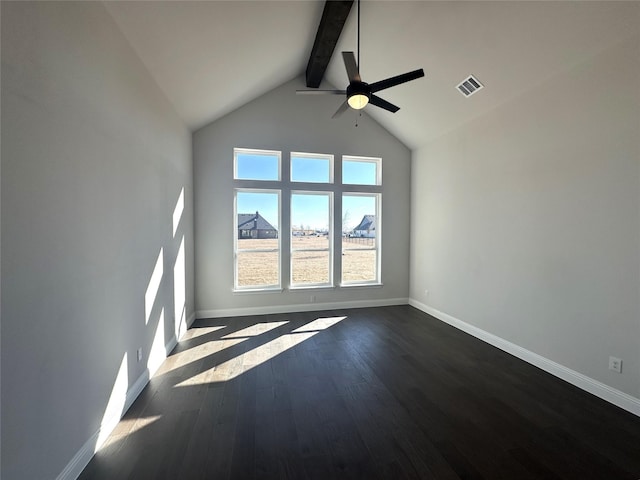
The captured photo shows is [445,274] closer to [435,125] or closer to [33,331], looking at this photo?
[435,125]

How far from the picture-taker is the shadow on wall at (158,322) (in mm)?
2025

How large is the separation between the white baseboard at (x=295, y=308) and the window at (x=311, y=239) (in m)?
0.40

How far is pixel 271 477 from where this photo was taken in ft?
Answer: 5.18

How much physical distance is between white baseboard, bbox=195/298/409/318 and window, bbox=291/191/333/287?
0.40 m

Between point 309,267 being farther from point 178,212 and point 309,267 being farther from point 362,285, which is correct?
point 178,212

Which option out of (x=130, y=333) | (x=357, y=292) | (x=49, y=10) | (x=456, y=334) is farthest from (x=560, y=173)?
(x=130, y=333)

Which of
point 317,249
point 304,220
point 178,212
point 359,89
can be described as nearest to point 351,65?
point 359,89

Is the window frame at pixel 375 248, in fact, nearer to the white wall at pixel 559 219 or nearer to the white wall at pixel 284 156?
the white wall at pixel 284 156

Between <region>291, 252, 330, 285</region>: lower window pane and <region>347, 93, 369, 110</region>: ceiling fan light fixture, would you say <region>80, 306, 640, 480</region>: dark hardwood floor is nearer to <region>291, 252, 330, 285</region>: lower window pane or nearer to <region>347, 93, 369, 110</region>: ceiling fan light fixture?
<region>291, 252, 330, 285</region>: lower window pane

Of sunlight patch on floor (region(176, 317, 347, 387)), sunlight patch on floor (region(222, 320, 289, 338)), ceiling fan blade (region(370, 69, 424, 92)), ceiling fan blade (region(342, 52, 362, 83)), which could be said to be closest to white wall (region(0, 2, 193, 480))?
sunlight patch on floor (region(176, 317, 347, 387))

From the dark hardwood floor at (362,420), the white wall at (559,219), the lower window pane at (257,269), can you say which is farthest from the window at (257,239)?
the white wall at (559,219)

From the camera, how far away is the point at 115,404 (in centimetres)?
201

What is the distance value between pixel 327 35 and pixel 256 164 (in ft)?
7.03

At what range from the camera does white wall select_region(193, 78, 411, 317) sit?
4.32m
